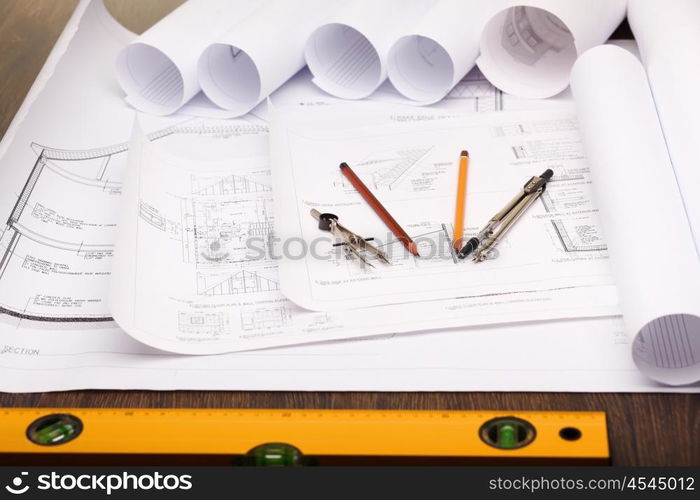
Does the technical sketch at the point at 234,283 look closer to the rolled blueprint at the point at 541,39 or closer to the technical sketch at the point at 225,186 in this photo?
the technical sketch at the point at 225,186

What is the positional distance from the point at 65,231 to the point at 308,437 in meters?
0.43

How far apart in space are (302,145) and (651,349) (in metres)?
0.49

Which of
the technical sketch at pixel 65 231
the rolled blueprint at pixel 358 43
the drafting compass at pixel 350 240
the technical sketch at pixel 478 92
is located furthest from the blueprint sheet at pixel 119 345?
the technical sketch at pixel 478 92

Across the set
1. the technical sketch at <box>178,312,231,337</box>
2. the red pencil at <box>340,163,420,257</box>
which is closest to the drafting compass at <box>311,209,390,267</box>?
the red pencil at <box>340,163,420,257</box>

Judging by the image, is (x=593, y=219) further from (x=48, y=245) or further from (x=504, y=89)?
(x=48, y=245)

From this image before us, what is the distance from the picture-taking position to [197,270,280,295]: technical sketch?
1.07 m

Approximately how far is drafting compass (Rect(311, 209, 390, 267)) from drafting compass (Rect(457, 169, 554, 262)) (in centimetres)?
9

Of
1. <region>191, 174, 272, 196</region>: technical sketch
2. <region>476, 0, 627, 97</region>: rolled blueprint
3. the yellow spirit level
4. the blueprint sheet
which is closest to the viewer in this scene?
the yellow spirit level

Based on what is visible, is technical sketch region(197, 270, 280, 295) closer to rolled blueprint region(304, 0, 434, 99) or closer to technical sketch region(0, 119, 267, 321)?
technical sketch region(0, 119, 267, 321)

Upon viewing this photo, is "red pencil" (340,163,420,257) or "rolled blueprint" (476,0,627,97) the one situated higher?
"rolled blueprint" (476,0,627,97)

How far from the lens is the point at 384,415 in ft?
2.95

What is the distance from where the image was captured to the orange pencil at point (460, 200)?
109cm

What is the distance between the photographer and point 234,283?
3.53ft

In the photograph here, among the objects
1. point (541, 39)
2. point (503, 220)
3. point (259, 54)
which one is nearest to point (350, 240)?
point (503, 220)
